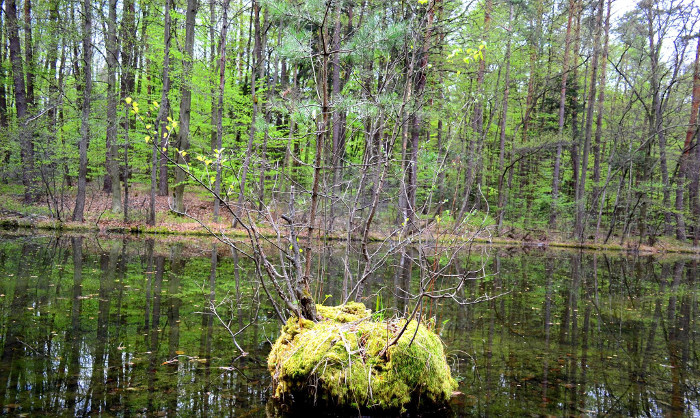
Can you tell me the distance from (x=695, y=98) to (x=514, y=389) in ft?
87.2

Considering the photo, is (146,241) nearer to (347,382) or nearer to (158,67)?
(158,67)

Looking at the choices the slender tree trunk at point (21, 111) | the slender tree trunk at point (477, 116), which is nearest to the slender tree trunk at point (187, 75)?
the slender tree trunk at point (21, 111)

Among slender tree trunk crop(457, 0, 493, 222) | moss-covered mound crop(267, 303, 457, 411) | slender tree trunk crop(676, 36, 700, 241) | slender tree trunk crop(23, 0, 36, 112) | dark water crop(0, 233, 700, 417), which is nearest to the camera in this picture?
moss-covered mound crop(267, 303, 457, 411)

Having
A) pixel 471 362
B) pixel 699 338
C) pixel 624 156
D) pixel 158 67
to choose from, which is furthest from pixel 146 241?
pixel 624 156

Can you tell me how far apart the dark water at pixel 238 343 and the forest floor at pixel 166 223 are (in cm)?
405

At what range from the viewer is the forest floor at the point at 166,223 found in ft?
51.2

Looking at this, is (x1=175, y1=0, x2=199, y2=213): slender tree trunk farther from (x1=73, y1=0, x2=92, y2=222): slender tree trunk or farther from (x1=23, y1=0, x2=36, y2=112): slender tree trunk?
(x1=23, y1=0, x2=36, y2=112): slender tree trunk

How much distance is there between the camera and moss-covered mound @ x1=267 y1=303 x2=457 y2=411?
3.27 meters

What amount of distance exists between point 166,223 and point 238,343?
45.8ft

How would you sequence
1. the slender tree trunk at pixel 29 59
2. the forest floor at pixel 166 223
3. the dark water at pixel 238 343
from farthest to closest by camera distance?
the slender tree trunk at pixel 29 59 < the forest floor at pixel 166 223 < the dark water at pixel 238 343

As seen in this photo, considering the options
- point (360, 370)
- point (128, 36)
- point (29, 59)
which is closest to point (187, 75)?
point (128, 36)

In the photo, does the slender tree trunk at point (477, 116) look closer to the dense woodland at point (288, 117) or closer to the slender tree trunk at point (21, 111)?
the dense woodland at point (288, 117)

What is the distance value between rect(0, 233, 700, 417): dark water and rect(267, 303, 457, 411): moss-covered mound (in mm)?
265

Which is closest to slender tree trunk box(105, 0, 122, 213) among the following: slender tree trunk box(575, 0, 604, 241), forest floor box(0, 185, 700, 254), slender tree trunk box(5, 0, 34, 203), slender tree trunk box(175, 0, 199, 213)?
forest floor box(0, 185, 700, 254)
